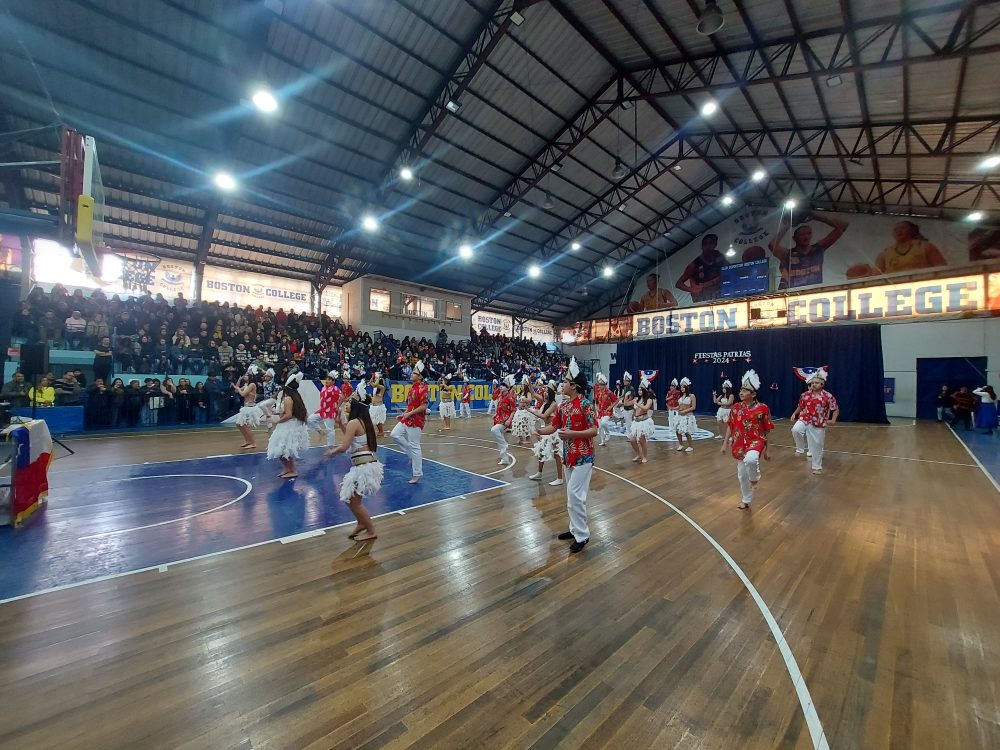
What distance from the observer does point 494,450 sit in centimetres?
1076

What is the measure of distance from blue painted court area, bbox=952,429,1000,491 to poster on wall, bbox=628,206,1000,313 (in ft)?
30.5

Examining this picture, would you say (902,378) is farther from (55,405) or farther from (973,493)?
(55,405)

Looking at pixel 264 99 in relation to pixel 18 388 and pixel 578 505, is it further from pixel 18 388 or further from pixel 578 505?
pixel 578 505

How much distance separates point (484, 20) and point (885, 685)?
1679 centimetres

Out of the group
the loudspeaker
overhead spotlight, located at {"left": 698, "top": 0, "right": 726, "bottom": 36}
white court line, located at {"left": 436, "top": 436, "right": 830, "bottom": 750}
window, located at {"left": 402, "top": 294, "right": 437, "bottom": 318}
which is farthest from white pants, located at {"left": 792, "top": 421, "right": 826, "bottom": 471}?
window, located at {"left": 402, "top": 294, "right": 437, "bottom": 318}

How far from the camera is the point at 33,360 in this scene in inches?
281

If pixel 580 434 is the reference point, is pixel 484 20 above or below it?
above

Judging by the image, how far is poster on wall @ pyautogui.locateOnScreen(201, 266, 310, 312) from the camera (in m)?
21.5

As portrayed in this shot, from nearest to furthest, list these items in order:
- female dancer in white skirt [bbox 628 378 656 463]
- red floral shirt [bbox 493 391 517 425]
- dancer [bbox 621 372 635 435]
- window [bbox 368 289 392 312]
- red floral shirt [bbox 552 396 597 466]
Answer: red floral shirt [bbox 552 396 597 466]
female dancer in white skirt [bbox 628 378 656 463]
red floral shirt [bbox 493 391 517 425]
dancer [bbox 621 372 635 435]
window [bbox 368 289 392 312]

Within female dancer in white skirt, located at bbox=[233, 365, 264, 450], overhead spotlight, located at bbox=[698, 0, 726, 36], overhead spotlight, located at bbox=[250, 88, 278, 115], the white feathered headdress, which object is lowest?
female dancer in white skirt, located at bbox=[233, 365, 264, 450]

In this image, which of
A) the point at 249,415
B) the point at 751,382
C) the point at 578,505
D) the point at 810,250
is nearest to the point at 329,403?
the point at 249,415

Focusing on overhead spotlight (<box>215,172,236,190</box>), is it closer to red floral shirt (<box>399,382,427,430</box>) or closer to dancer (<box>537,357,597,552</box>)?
red floral shirt (<box>399,382,427,430</box>)

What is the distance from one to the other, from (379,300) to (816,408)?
22772mm

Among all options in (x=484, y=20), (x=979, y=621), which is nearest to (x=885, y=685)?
(x=979, y=621)
